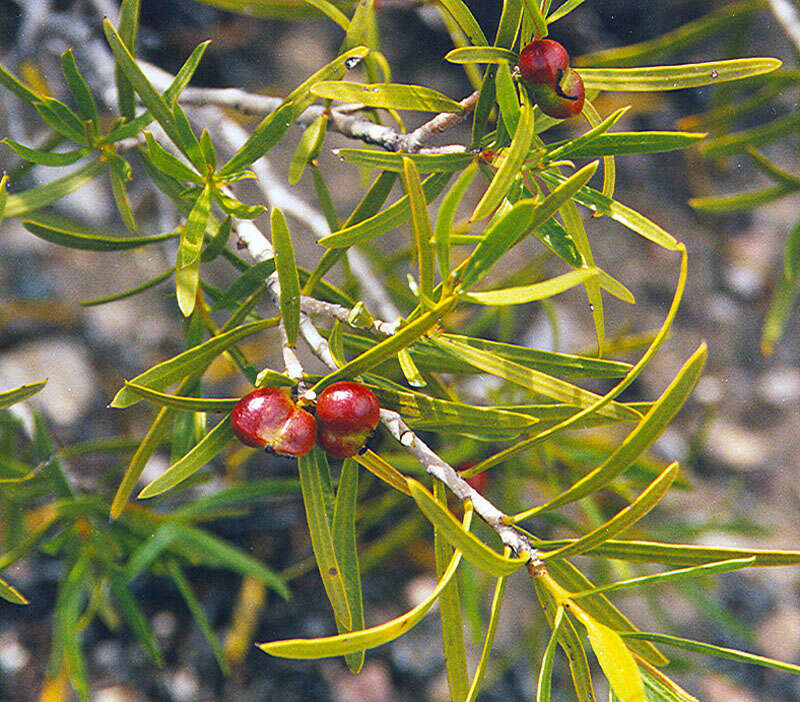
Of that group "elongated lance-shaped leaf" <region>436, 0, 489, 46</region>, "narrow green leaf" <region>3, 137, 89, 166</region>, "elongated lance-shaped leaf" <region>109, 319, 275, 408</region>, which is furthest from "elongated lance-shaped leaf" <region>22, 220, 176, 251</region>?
"elongated lance-shaped leaf" <region>436, 0, 489, 46</region>

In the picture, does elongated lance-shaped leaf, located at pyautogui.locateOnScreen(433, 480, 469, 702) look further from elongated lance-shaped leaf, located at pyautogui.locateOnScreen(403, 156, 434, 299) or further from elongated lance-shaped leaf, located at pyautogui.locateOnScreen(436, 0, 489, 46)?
elongated lance-shaped leaf, located at pyautogui.locateOnScreen(436, 0, 489, 46)

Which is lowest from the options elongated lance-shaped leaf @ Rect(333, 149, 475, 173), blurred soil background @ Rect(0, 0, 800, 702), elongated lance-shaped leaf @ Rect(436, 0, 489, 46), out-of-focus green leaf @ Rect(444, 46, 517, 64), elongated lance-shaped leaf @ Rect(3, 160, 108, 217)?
blurred soil background @ Rect(0, 0, 800, 702)

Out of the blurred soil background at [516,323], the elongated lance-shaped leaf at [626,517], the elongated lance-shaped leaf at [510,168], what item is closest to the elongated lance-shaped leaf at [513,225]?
the elongated lance-shaped leaf at [510,168]

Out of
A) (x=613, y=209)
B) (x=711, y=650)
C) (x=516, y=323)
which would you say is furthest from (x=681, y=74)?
(x=516, y=323)

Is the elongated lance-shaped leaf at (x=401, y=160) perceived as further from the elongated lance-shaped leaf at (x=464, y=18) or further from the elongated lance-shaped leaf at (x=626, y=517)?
the elongated lance-shaped leaf at (x=626, y=517)

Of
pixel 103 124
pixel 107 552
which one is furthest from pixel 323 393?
pixel 103 124
